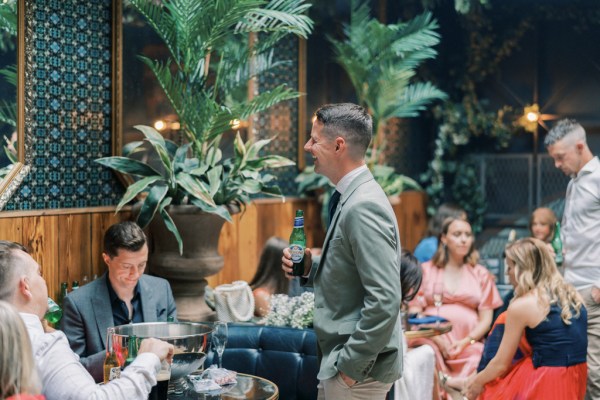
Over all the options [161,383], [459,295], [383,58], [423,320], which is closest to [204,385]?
[161,383]

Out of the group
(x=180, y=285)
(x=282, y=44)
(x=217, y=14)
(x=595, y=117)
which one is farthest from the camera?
(x=595, y=117)

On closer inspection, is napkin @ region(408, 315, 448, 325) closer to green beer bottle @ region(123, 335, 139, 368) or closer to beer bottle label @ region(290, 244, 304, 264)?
beer bottle label @ region(290, 244, 304, 264)

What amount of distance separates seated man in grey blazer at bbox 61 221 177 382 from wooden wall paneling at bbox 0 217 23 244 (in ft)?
2.32

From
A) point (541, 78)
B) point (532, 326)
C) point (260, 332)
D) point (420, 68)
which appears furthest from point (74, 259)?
point (541, 78)

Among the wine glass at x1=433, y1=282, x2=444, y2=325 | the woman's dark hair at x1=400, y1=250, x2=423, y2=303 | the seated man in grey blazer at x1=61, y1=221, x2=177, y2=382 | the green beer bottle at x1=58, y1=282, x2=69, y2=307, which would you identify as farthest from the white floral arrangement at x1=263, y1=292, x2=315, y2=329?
the wine glass at x1=433, y1=282, x2=444, y2=325

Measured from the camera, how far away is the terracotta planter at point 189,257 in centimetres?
464

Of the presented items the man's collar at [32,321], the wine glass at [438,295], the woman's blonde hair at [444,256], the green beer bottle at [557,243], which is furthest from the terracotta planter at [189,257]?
the green beer bottle at [557,243]

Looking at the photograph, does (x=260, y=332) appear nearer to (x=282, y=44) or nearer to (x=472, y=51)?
(x=282, y=44)

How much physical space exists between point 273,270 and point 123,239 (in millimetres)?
1448

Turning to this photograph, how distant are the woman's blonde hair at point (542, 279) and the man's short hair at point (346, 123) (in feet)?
5.21

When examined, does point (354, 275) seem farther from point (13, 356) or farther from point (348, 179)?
point (13, 356)

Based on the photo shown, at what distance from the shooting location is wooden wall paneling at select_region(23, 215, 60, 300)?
4352mm

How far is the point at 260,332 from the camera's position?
13.3 ft

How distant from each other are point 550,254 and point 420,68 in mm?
4325
